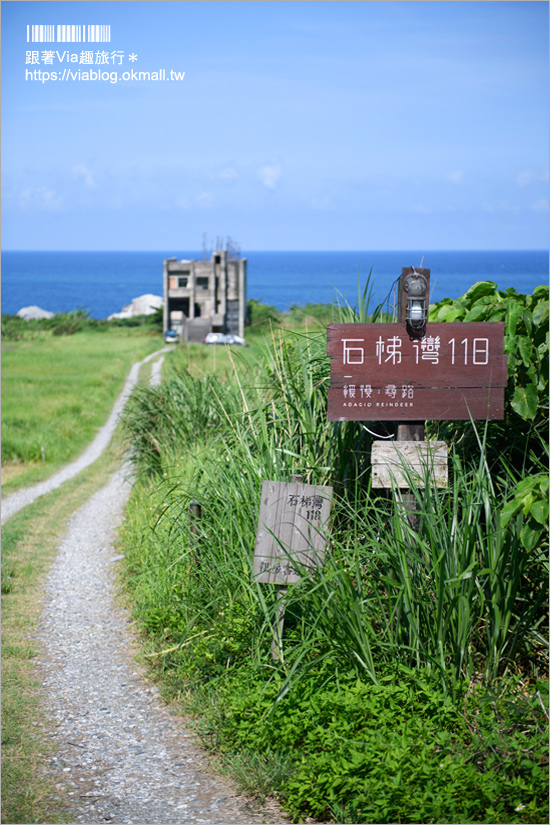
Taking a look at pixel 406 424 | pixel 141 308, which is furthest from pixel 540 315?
pixel 141 308

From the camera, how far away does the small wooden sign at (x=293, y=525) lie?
444 centimetres

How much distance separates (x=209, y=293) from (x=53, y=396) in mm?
24116

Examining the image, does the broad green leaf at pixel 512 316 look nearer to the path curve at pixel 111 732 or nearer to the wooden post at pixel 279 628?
the wooden post at pixel 279 628

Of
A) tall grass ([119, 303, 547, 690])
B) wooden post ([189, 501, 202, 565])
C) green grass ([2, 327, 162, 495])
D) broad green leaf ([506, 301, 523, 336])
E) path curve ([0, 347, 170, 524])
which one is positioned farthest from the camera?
green grass ([2, 327, 162, 495])

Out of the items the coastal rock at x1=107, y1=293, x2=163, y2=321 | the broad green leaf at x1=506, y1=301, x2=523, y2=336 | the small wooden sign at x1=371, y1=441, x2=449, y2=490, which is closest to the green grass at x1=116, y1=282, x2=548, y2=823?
the small wooden sign at x1=371, y1=441, x2=449, y2=490

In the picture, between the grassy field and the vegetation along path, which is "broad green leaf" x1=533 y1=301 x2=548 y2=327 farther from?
the grassy field

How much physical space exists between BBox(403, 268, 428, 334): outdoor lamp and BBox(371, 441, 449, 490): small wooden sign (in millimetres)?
740

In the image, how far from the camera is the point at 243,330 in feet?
164

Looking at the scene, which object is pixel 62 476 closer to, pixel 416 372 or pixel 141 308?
pixel 416 372

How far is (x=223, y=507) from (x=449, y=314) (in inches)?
89.2

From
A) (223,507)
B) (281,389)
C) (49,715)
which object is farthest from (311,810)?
(281,389)

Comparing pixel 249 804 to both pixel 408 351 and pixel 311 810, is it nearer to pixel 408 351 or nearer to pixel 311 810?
pixel 311 810

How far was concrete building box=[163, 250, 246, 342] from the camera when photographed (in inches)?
1868

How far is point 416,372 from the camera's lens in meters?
4.70
